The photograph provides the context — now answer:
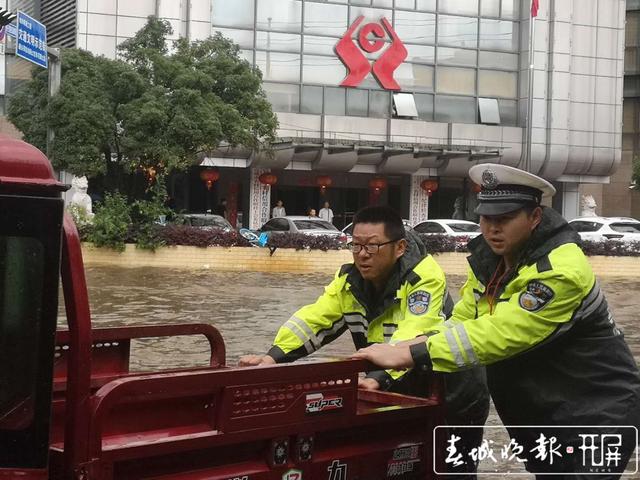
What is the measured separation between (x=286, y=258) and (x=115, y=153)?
7.09 meters

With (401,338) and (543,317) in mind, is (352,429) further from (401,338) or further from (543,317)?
(543,317)

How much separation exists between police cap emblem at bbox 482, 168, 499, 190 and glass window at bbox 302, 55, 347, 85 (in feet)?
114

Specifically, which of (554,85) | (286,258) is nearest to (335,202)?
(554,85)

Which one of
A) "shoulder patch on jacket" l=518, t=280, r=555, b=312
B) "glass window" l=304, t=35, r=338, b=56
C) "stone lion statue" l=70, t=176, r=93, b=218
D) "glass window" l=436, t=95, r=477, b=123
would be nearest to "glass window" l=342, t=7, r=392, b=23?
"glass window" l=304, t=35, r=338, b=56

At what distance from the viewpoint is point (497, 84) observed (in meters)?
41.0

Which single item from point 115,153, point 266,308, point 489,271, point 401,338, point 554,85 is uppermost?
point 554,85

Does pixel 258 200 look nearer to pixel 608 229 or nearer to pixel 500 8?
pixel 500 8

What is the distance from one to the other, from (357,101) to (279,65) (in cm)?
337

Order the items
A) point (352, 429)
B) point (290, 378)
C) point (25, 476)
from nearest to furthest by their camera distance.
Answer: point (25, 476)
point (290, 378)
point (352, 429)

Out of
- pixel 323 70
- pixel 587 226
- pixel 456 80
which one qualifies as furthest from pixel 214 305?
pixel 456 80

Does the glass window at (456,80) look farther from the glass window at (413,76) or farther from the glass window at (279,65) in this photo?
the glass window at (279,65)

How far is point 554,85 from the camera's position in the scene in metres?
40.9

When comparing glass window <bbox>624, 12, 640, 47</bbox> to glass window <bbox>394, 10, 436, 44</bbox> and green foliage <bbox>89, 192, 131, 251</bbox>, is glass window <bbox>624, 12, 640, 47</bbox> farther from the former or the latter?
green foliage <bbox>89, 192, 131, 251</bbox>

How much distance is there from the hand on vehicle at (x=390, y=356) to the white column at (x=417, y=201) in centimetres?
3714
